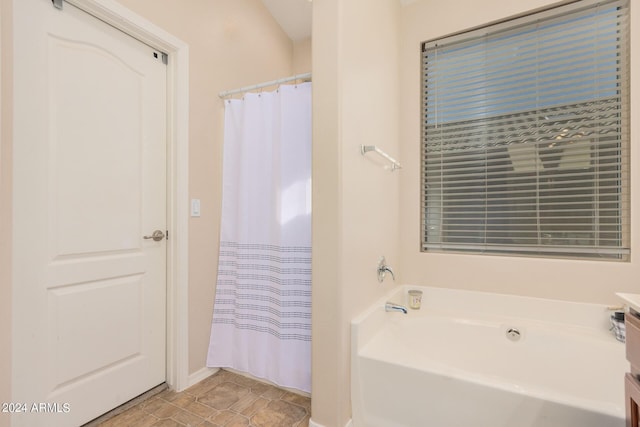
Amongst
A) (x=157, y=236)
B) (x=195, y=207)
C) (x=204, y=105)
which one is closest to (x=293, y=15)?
(x=204, y=105)

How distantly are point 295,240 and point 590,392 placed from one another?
166 cm

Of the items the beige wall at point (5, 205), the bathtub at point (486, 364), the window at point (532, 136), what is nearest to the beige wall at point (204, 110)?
the beige wall at point (5, 205)

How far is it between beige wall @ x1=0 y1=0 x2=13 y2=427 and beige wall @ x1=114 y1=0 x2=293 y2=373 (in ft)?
2.30

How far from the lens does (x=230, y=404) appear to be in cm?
173

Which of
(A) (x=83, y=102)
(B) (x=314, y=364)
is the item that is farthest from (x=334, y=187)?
(A) (x=83, y=102)

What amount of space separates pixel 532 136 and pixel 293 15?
2.18 m

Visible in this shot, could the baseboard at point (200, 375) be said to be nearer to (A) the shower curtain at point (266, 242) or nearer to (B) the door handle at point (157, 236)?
(A) the shower curtain at point (266, 242)

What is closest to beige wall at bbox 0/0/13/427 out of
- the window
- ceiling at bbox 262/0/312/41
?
ceiling at bbox 262/0/312/41

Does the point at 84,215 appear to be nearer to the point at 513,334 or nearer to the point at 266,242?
the point at 266,242

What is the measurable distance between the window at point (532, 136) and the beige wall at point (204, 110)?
147 cm

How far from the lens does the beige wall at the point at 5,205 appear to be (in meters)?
1.20

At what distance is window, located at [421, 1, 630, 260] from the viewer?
5.86ft

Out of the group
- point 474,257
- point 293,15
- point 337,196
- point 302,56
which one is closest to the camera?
point 337,196

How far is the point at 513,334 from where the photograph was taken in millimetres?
1744
